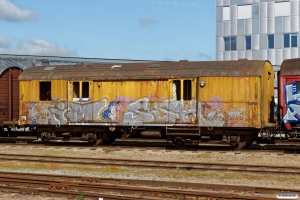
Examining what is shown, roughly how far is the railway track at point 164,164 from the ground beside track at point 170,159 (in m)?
0.42

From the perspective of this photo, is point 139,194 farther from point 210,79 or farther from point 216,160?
point 210,79

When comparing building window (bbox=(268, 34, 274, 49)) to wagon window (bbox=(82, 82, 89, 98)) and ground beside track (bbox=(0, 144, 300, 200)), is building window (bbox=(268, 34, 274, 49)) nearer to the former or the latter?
wagon window (bbox=(82, 82, 89, 98))

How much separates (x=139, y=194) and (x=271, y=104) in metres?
12.1

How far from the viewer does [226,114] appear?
71.1 ft

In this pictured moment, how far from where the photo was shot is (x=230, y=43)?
197ft

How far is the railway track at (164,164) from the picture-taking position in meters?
16.0

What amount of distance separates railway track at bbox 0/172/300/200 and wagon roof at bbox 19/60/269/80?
31.2 feet

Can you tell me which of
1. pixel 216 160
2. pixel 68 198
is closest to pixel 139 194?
pixel 68 198

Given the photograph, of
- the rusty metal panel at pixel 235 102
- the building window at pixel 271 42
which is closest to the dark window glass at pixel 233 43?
the building window at pixel 271 42

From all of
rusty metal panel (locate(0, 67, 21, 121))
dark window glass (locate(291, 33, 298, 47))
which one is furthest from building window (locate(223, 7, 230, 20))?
rusty metal panel (locate(0, 67, 21, 121))

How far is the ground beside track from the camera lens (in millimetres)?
14562

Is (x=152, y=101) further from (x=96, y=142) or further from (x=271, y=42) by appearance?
(x=271, y=42)

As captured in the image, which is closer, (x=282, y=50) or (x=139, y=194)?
(x=139, y=194)

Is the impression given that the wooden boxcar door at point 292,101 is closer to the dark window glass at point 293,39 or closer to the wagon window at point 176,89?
the wagon window at point 176,89
